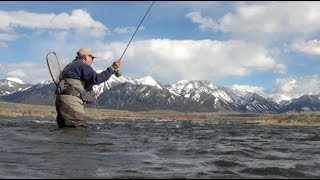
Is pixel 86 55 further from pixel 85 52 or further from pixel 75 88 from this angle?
pixel 75 88

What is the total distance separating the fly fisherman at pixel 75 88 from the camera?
12.6m

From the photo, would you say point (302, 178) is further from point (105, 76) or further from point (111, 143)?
point (105, 76)

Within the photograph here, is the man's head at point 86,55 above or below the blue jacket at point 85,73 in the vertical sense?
above

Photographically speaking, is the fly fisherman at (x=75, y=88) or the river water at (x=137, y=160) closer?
the river water at (x=137, y=160)

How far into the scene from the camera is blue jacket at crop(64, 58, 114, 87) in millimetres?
12555

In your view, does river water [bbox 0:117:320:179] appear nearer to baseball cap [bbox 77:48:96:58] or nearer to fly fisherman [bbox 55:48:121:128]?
fly fisherman [bbox 55:48:121:128]

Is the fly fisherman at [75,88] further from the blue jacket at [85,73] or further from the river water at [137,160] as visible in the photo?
the river water at [137,160]

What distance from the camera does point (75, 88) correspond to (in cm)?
1261

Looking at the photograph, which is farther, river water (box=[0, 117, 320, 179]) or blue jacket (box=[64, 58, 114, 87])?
blue jacket (box=[64, 58, 114, 87])

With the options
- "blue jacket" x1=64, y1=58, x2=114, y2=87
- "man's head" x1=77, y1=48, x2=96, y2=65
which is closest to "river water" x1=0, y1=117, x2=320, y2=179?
"blue jacket" x1=64, y1=58, x2=114, y2=87

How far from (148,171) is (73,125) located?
20.8 feet

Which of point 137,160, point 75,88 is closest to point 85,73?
point 75,88

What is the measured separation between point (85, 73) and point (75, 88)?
473 millimetres

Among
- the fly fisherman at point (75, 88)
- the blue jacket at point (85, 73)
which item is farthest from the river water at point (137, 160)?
the blue jacket at point (85, 73)
